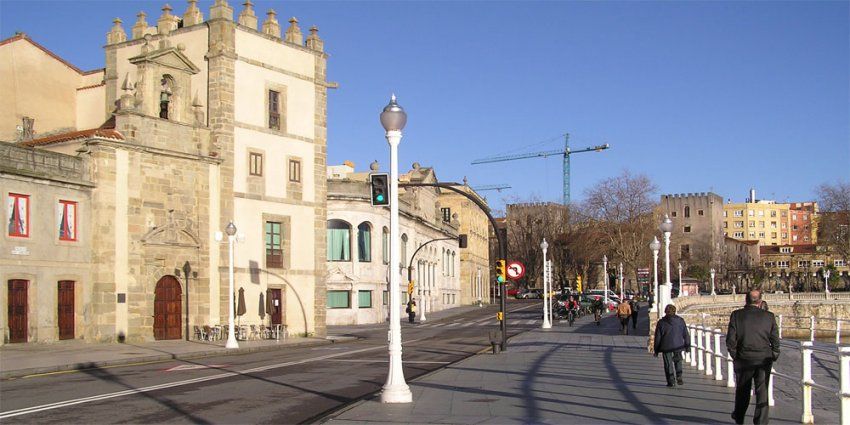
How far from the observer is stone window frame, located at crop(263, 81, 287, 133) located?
41.3 m

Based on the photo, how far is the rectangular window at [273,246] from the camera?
41375 millimetres

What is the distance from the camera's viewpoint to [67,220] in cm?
3247

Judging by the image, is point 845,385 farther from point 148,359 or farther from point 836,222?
point 836,222

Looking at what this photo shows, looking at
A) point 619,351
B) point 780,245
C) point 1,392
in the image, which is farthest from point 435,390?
point 780,245

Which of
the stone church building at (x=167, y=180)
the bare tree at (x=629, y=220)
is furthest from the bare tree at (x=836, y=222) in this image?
the stone church building at (x=167, y=180)

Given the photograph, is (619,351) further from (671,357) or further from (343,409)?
(343,409)

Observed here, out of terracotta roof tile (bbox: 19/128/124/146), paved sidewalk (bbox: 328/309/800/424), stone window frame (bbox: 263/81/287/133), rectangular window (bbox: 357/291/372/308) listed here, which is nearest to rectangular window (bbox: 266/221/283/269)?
stone window frame (bbox: 263/81/287/133)

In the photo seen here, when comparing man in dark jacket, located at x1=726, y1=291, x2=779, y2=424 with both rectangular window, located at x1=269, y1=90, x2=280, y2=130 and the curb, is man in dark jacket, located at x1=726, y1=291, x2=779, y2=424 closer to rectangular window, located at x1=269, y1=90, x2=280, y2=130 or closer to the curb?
the curb

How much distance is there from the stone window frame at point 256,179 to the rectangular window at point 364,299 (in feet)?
59.9

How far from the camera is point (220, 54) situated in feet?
128

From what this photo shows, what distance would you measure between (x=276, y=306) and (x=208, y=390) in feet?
82.0

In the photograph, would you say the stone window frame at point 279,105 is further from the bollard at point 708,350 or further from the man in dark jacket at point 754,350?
the man in dark jacket at point 754,350

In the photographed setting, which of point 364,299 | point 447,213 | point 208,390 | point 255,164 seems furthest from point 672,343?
point 447,213

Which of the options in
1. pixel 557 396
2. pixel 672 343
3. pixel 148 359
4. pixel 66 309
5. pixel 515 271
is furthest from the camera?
pixel 66 309
